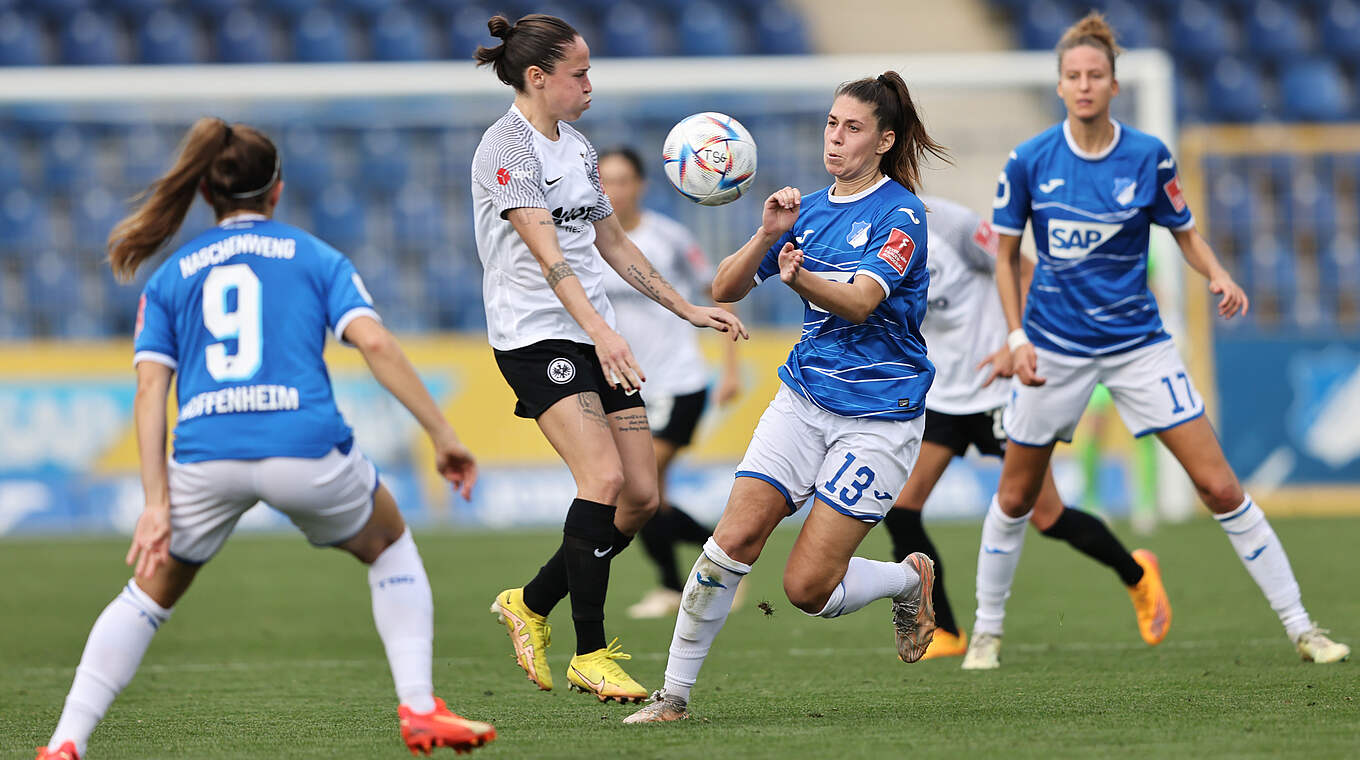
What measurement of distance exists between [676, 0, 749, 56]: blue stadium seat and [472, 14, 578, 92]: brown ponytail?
11906mm

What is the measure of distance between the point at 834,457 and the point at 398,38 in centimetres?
1268

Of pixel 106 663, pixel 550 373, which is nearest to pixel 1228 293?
pixel 550 373

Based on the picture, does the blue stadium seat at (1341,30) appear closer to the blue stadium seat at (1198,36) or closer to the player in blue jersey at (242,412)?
the blue stadium seat at (1198,36)

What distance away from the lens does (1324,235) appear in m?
14.3

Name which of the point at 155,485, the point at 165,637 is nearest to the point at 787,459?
the point at 155,485

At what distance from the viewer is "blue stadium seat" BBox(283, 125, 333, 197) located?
14.2m

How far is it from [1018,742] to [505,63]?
2.69 meters

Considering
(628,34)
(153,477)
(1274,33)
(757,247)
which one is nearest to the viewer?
(153,477)

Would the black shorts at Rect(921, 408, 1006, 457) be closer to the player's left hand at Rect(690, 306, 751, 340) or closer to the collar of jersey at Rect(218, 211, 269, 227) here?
the player's left hand at Rect(690, 306, 751, 340)

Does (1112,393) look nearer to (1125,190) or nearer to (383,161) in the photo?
(1125,190)

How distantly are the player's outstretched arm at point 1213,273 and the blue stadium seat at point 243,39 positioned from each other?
12228 millimetres

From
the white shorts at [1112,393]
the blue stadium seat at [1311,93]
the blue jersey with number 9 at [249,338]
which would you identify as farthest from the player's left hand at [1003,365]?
the blue stadium seat at [1311,93]

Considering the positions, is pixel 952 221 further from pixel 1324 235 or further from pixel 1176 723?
pixel 1324 235

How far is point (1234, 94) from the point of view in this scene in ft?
57.4
